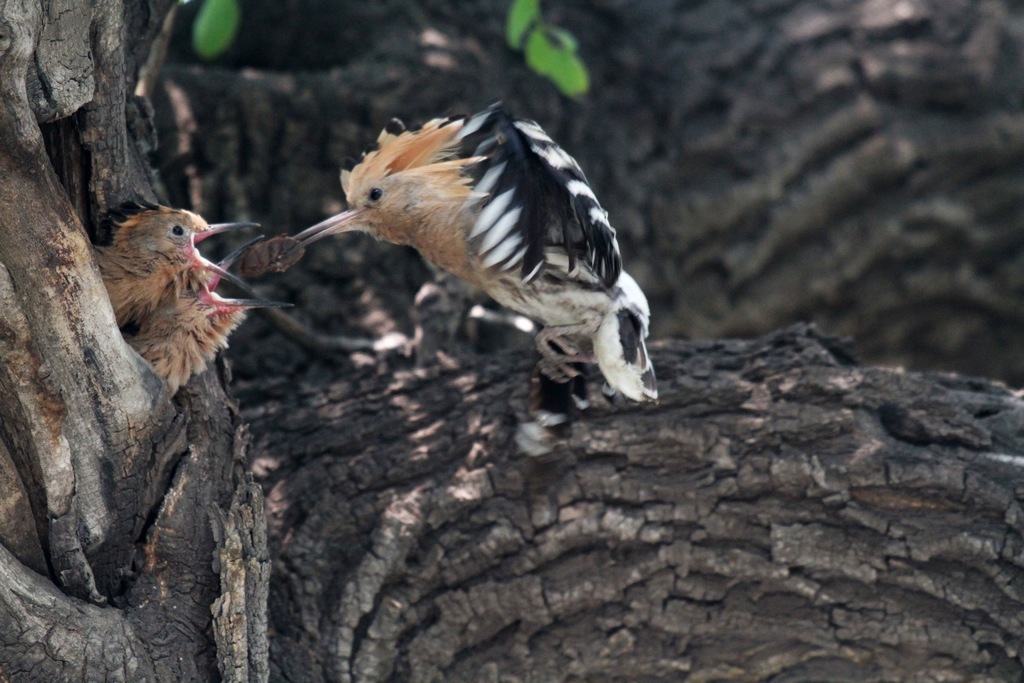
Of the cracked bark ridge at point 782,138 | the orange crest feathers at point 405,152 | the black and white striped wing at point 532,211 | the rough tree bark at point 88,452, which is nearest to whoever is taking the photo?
the rough tree bark at point 88,452

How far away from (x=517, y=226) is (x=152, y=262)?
3.17ft

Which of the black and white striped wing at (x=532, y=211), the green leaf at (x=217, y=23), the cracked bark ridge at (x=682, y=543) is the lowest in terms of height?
the cracked bark ridge at (x=682, y=543)

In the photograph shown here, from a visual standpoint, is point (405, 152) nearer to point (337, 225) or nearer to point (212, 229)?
point (337, 225)

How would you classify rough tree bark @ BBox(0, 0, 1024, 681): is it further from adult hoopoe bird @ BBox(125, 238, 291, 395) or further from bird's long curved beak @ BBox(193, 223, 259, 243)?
bird's long curved beak @ BBox(193, 223, 259, 243)

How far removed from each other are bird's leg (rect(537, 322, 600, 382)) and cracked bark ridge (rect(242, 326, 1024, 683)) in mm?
167

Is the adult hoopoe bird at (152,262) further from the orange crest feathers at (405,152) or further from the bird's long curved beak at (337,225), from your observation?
the orange crest feathers at (405,152)

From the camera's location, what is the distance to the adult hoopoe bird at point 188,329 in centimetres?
261

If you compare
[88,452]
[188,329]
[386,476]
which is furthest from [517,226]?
[88,452]

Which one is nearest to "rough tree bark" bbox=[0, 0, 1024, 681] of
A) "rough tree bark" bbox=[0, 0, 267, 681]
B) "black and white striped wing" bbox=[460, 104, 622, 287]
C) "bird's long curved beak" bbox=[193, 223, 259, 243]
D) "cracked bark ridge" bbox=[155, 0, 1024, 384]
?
"rough tree bark" bbox=[0, 0, 267, 681]

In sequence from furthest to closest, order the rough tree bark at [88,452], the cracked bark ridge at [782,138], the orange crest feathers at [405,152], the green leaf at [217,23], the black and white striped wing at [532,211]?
1. the cracked bark ridge at [782,138]
2. the green leaf at [217,23]
3. the orange crest feathers at [405,152]
4. the black and white striped wing at [532,211]
5. the rough tree bark at [88,452]

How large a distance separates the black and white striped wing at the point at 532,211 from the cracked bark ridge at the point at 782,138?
5.51 ft

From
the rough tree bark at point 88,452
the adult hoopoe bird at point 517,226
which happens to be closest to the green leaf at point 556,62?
the adult hoopoe bird at point 517,226

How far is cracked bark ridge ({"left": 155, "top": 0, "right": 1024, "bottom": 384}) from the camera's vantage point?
4.52 metres

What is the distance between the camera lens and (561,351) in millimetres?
2809
